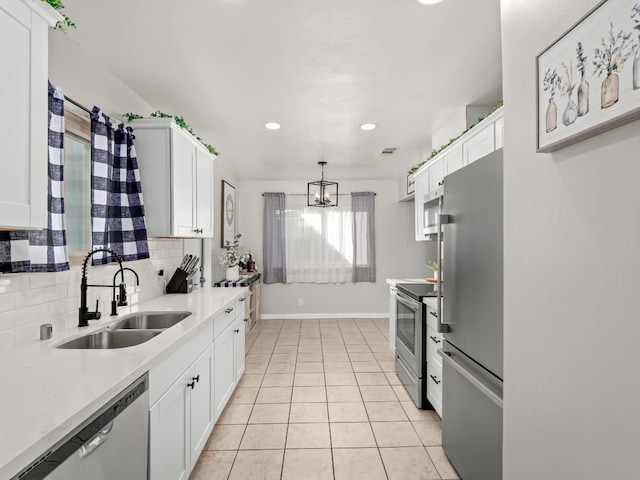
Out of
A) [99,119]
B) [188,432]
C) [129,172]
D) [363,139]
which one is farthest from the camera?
[363,139]

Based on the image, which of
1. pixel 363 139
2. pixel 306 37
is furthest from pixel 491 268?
pixel 363 139

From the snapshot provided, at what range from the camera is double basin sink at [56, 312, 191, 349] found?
6.16 feet

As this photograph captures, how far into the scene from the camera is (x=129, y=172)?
2.56 meters

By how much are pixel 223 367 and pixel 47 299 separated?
1.29 metres

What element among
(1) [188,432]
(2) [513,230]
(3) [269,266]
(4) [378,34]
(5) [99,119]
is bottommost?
(1) [188,432]

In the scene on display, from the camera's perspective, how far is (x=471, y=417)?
178cm

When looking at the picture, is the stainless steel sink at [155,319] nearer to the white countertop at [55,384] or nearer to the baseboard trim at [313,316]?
the white countertop at [55,384]

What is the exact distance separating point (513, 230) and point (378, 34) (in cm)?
138

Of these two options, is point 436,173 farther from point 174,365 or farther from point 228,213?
point 228,213

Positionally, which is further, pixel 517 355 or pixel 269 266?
pixel 269 266

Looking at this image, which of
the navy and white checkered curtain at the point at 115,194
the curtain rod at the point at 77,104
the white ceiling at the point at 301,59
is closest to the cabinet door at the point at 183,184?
the navy and white checkered curtain at the point at 115,194

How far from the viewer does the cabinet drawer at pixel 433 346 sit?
2.65 meters

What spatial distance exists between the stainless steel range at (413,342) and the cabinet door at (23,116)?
8.43 ft

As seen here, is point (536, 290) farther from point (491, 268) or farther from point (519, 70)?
point (519, 70)
